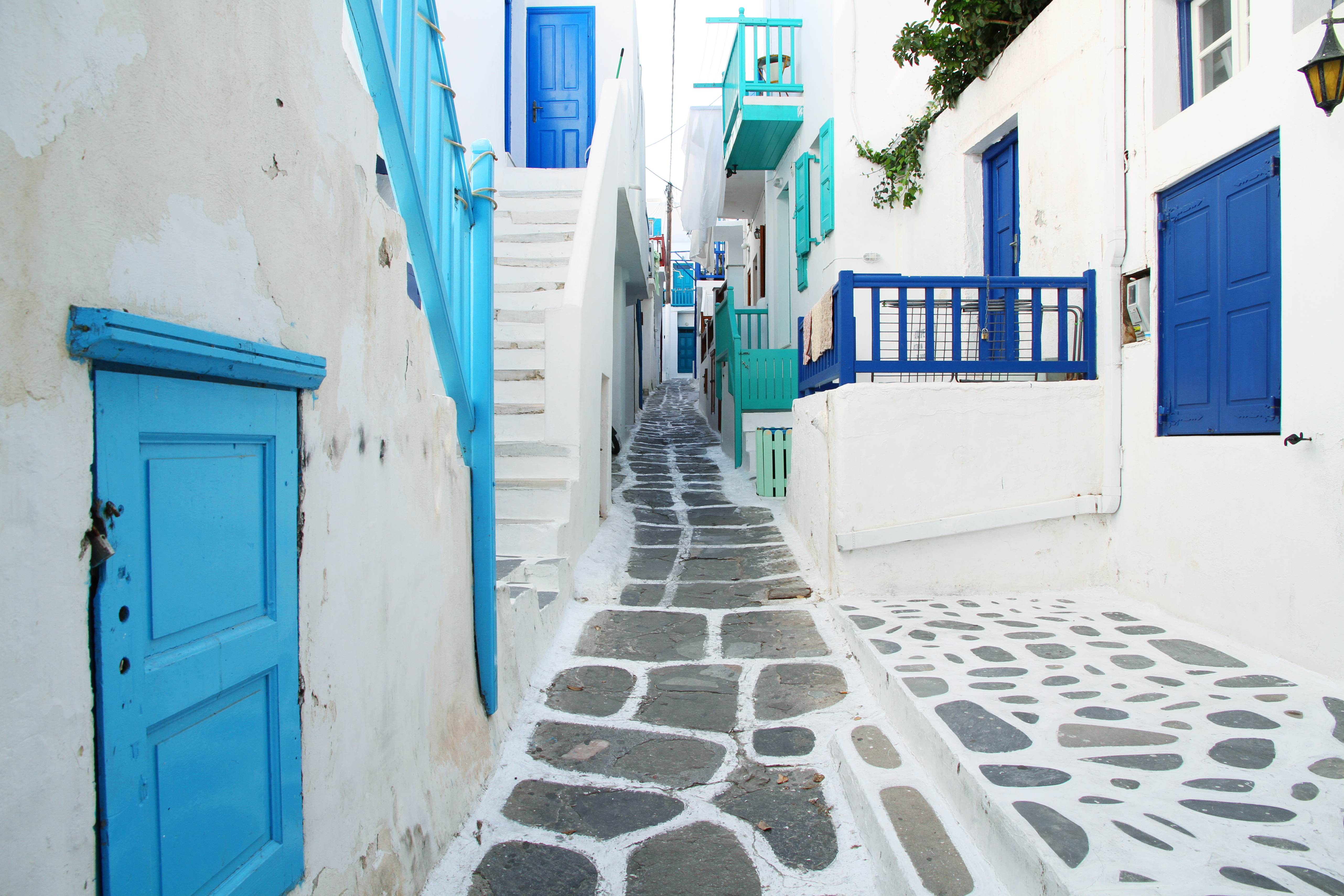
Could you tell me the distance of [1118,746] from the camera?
8.95ft

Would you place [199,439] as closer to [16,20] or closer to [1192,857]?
[16,20]

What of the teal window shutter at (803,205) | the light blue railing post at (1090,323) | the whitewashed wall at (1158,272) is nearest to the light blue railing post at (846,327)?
the whitewashed wall at (1158,272)

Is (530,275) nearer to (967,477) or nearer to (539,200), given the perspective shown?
(539,200)

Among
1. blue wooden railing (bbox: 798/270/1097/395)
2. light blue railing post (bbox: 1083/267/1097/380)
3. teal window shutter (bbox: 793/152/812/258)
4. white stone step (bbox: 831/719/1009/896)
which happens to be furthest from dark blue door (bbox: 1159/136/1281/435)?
teal window shutter (bbox: 793/152/812/258)

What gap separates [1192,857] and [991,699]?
1228 millimetres

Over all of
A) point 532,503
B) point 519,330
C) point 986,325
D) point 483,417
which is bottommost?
point 532,503

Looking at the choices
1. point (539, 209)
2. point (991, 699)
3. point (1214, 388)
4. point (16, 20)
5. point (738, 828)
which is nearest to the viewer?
point (16, 20)

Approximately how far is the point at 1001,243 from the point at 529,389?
4141 mm

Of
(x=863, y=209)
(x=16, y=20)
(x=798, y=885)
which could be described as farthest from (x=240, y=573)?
(x=863, y=209)

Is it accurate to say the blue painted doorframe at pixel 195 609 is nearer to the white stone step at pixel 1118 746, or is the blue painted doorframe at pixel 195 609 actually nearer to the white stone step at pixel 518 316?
the white stone step at pixel 1118 746

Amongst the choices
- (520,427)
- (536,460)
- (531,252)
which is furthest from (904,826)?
(531,252)

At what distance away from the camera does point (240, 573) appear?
1511 mm

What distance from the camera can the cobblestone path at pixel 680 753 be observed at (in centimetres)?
254

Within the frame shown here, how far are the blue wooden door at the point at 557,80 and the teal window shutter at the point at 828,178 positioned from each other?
3172 millimetres
